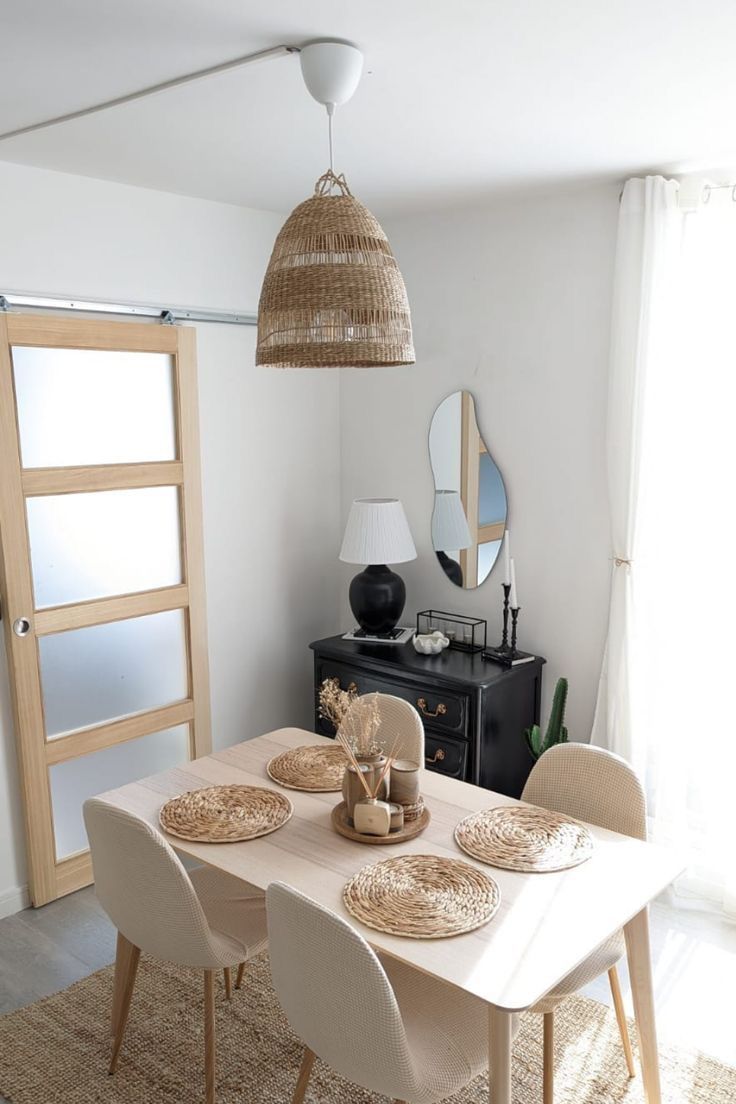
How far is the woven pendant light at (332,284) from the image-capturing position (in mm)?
1870

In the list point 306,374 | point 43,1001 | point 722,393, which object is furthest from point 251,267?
point 43,1001

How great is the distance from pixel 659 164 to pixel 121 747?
111 inches

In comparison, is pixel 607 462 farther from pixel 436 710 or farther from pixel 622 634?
pixel 436 710

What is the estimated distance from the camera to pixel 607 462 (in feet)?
10.7

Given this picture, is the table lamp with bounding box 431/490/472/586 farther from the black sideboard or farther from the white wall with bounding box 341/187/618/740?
the black sideboard

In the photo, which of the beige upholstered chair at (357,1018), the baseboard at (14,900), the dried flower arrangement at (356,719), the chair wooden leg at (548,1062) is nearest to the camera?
the beige upholstered chair at (357,1018)

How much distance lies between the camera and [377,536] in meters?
3.62

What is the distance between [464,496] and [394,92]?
184 centimetres

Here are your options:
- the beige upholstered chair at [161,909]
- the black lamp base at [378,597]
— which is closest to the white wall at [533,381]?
the black lamp base at [378,597]

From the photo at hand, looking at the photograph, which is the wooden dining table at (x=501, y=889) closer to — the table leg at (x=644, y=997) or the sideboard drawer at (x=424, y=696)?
the table leg at (x=644, y=997)

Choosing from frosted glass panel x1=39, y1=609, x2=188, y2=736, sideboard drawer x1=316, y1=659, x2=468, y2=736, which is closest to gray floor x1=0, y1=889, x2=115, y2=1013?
frosted glass panel x1=39, y1=609, x2=188, y2=736

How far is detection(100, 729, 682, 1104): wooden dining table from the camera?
169 centimetres

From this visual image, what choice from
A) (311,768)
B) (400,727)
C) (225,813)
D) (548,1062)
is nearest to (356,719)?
(400,727)

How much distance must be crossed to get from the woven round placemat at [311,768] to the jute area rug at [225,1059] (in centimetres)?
71
